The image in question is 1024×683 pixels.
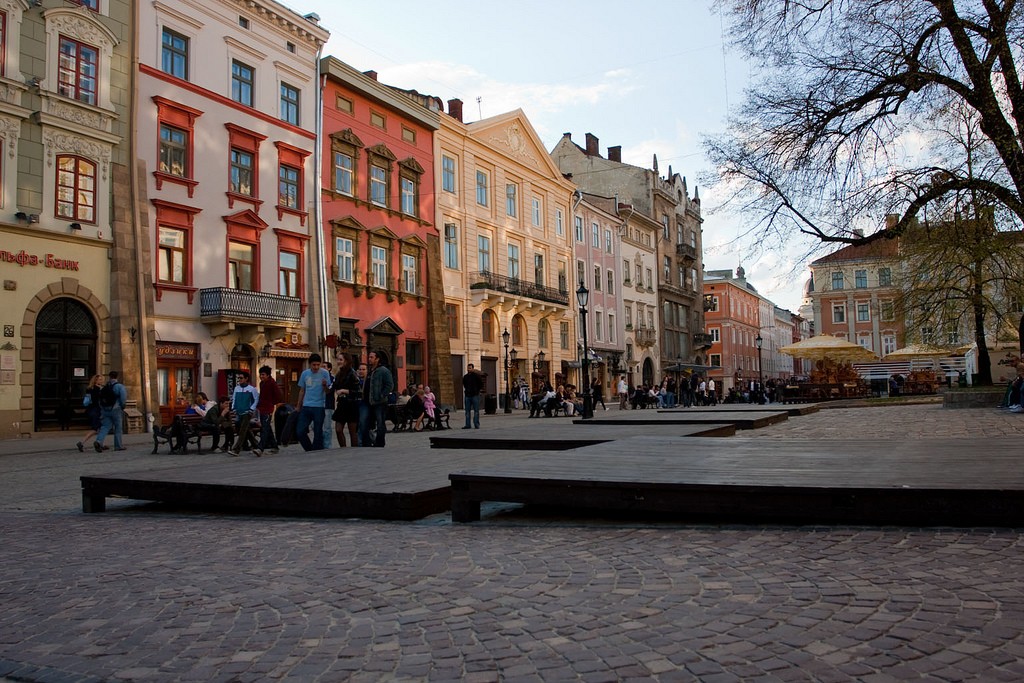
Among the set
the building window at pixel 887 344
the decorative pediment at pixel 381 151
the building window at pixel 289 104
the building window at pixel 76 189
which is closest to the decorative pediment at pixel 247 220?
the building window at pixel 289 104

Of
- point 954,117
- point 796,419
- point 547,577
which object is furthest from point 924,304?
point 547,577

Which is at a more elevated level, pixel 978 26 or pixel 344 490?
pixel 978 26

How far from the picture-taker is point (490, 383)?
40.5 metres

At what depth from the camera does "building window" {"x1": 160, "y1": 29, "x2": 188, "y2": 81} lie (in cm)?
2472

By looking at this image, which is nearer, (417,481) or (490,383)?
(417,481)

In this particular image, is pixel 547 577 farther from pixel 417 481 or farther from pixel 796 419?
pixel 796 419

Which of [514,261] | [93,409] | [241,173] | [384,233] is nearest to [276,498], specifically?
[93,409]

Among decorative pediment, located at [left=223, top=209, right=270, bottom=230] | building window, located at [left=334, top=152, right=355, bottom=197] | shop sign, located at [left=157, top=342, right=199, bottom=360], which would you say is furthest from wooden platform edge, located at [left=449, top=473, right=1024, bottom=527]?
building window, located at [left=334, top=152, right=355, bottom=197]

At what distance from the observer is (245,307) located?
1007 inches

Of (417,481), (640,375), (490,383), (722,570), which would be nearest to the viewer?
(722,570)

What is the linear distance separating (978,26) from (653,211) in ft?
157

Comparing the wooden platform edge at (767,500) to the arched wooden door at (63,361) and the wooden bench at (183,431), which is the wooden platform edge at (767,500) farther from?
the arched wooden door at (63,361)

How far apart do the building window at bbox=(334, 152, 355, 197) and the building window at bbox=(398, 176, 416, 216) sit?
3180 millimetres

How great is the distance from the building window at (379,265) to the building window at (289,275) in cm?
407
